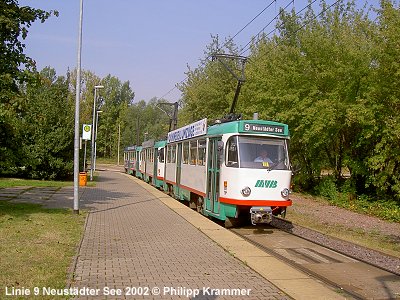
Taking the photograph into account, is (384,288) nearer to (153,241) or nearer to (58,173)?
(153,241)

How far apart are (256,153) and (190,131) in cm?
566

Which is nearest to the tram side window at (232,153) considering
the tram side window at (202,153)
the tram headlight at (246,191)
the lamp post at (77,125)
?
the tram headlight at (246,191)

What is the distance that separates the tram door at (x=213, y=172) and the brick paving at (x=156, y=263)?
111cm

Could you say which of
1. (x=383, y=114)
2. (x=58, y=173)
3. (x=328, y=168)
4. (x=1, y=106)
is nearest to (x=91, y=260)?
(x=1, y=106)

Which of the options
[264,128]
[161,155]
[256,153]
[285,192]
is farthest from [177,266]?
[161,155]

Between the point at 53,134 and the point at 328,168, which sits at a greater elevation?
the point at 53,134

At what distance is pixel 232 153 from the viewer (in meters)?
13.3

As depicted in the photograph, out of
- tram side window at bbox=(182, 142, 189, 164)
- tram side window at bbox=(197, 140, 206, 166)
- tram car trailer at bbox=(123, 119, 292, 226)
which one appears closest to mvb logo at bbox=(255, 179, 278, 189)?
tram car trailer at bbox=(123, 119, 292, 226)

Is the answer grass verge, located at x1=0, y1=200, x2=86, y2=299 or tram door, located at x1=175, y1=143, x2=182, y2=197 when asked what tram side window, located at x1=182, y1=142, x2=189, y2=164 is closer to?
tram door, located at x1=175, y1=143, x2=182, y2=197

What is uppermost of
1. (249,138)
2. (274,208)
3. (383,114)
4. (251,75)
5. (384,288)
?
(251,75)

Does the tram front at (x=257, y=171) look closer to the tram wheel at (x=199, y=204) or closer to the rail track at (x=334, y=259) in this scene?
the rail track at (x=334, y=259)

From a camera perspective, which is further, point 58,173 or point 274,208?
point 58,173

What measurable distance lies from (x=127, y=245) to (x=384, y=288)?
5.34 m

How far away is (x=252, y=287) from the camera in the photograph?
7180mm
